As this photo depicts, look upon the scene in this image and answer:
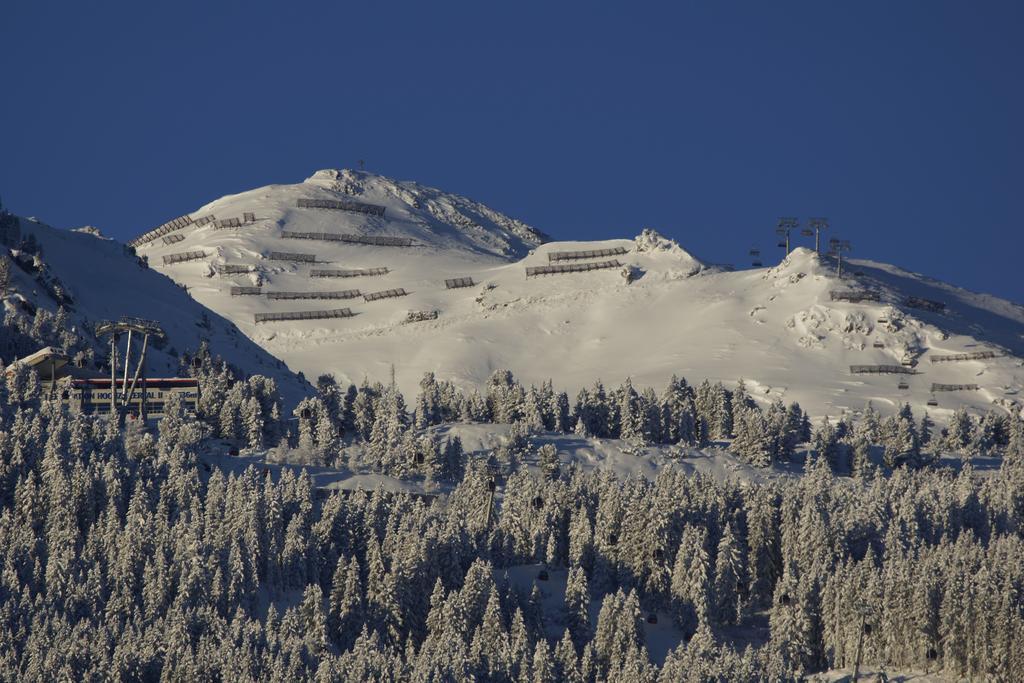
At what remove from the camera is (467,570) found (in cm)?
16000

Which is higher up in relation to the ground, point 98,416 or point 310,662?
point 98,416

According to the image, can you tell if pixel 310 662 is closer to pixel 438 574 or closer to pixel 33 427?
pixel 438 574

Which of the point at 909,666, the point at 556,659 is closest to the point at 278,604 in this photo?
the point at 556,659

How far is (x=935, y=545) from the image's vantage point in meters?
171

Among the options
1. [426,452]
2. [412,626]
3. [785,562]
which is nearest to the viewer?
[412,626]

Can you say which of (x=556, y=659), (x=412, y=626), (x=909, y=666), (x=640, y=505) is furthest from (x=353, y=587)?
(x=909, y=666)

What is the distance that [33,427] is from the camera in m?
175

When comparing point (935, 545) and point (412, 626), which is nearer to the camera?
point (412, 626)

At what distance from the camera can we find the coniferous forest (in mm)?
143625

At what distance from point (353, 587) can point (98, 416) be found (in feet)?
164

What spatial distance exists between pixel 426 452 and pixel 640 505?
26.6m

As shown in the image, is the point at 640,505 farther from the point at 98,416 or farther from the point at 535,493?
the point at 98,416

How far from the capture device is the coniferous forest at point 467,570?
143625mm

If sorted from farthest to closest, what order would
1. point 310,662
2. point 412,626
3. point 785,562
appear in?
point 785,562 → point 412,626 → point 310,662
